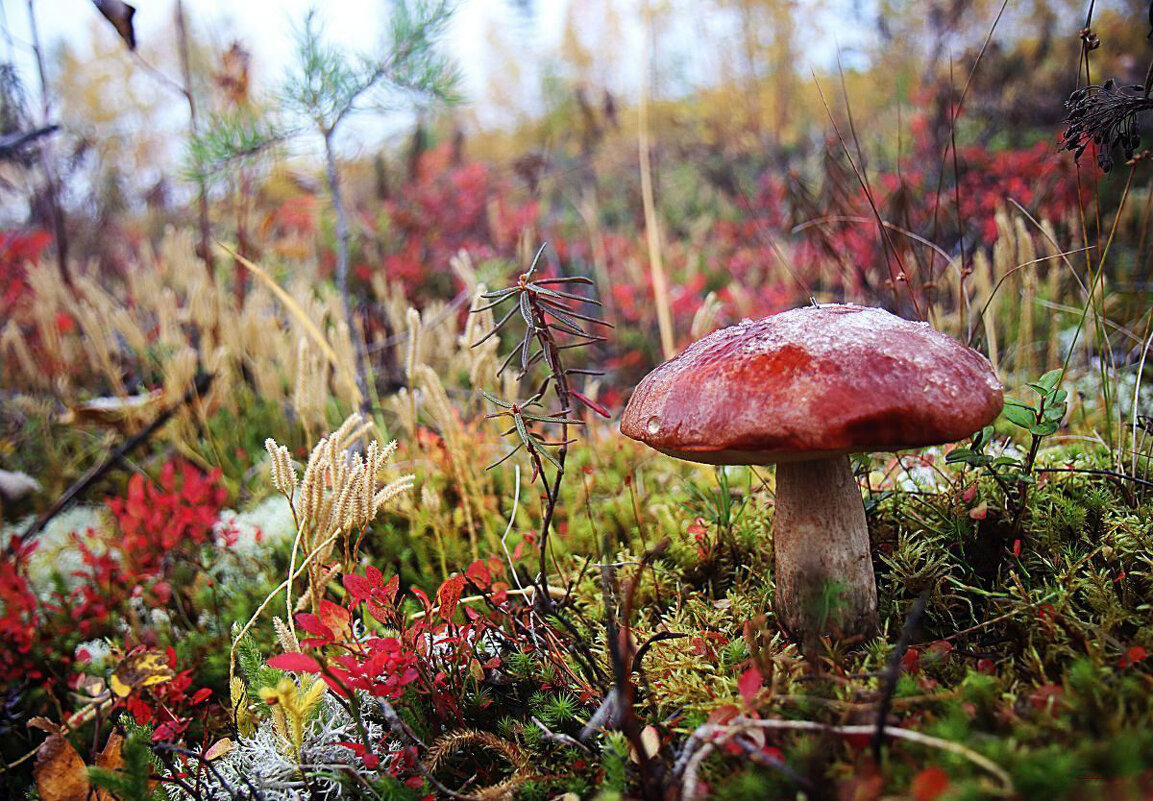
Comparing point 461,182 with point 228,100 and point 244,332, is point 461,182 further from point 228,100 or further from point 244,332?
point 244,332

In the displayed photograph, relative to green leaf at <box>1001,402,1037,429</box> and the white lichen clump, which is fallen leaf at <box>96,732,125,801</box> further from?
green leaf at <box>1001,402,1037,429</box>

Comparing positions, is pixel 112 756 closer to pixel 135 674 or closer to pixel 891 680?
pixel 135 674

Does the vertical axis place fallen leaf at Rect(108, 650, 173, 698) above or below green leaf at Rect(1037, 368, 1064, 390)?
below

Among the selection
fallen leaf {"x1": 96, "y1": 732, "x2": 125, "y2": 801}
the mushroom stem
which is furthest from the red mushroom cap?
fallen leaf {"x1": 96, "y1": 732, "x2": 125, "y2": 801}

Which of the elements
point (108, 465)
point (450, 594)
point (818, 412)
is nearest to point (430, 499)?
point (450, 594)

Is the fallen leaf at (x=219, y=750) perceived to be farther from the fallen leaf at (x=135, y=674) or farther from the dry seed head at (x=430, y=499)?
the dry seed head at (x=430, y=499)

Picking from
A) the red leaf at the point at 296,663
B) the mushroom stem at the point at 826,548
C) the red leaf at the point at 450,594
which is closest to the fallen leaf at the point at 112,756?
the red leaf at the point at 296,663
